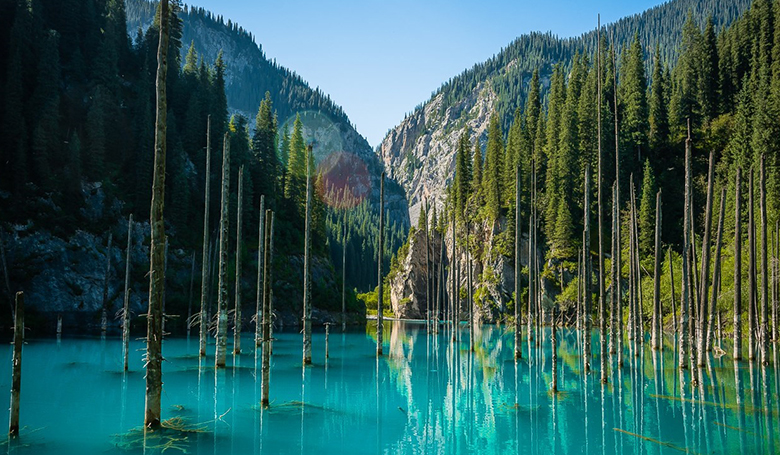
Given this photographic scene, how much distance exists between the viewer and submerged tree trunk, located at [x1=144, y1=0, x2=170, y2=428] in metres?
12.6

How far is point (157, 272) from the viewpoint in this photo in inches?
516

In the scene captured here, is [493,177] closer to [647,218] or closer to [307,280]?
[647,218]

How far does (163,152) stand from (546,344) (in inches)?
1671

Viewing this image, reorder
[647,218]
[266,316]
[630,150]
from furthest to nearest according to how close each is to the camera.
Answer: [630,150], [647,218], [266,316]

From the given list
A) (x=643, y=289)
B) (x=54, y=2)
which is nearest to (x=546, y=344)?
(x=643, y=289)

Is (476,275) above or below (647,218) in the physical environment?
below

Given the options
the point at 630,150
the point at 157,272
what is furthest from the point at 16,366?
the point at 630,150

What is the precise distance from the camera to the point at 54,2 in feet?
240

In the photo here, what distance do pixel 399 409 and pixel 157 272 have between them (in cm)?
924

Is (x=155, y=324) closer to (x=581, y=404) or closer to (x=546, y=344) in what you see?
(x=581, y=404)

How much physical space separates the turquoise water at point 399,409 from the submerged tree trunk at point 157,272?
92 centimetres

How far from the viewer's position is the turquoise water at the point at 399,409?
12430mm

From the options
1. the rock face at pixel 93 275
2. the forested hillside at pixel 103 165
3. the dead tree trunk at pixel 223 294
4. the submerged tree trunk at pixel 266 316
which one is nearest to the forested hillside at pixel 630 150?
the rock face at pixel 93 275

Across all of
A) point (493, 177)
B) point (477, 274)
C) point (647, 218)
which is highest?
point (493, 177)
